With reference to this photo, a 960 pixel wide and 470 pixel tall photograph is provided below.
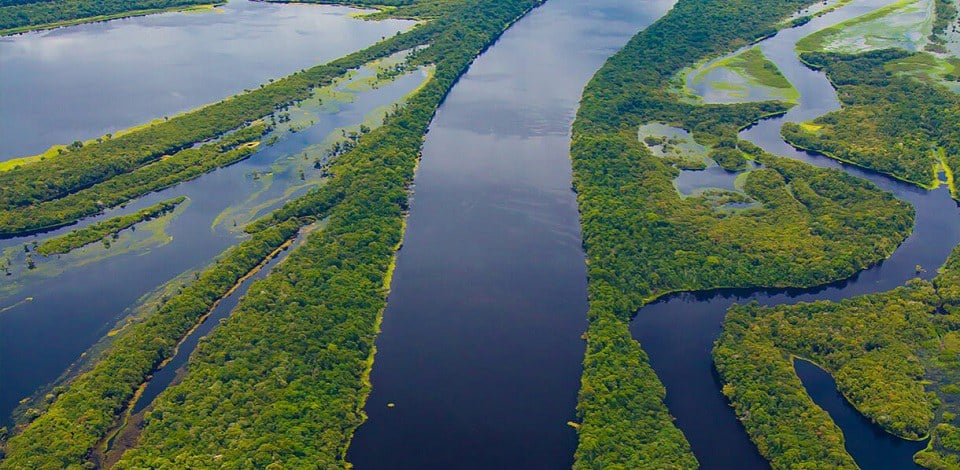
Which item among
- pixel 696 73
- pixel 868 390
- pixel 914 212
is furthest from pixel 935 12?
pixel 868 390

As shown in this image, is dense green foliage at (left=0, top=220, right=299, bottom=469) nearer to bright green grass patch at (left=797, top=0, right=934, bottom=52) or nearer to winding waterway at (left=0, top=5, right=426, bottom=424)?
winding waterway at (left=0, top=5, right=426, bottom=424)

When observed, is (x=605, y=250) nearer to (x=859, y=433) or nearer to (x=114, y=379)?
(x=859, y=433)

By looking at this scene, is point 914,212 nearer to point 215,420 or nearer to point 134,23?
point 215,420

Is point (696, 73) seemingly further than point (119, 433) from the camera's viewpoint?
Yes

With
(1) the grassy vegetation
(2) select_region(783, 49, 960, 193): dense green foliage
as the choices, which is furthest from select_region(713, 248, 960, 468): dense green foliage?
(1) the grassy vegetation

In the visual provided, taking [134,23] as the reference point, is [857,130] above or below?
below

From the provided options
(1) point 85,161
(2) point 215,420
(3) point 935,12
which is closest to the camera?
(2) point 215,420

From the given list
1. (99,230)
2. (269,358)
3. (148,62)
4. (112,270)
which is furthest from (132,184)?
(148,62)
